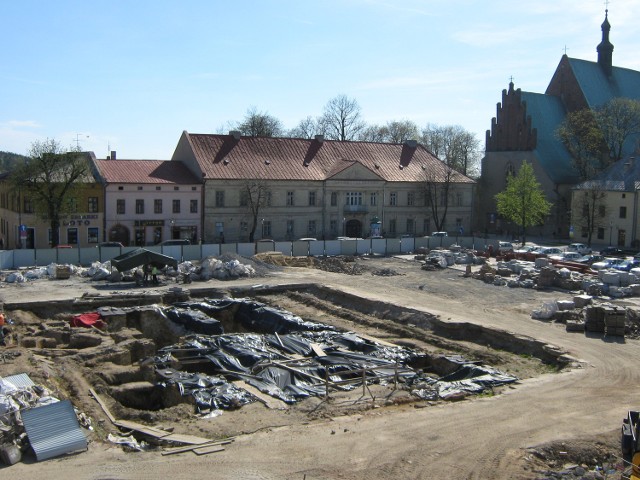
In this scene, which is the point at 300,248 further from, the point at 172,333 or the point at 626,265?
the point at 626,265

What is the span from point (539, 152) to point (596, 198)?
35.8ft

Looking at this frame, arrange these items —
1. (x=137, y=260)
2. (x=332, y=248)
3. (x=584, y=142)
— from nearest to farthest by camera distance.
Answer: (x=137, y=260)
(x=332, y=248)
(x=584, y=142)

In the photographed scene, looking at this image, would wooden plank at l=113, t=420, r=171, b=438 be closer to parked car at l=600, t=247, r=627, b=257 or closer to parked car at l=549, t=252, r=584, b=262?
parked car at l=549, t=252, r=584, b=262

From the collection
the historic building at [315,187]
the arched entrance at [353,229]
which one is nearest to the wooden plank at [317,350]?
the historic building at [315,187]

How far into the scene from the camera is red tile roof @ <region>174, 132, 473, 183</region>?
56.3m

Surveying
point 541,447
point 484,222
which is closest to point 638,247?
point 484,222

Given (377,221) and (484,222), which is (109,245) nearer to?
(377,221)

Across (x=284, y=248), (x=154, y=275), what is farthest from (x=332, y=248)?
(x=154, y=275)

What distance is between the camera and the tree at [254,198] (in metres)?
54.9

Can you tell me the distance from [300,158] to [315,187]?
3.52 meters

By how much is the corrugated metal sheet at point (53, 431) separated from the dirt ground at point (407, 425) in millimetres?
256

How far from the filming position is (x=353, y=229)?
6084 cm

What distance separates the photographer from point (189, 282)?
125ft

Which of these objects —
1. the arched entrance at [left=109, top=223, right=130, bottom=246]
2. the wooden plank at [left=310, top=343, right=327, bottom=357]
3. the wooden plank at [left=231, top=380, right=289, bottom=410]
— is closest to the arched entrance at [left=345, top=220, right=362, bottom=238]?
the arched entrance at [left=109, top=223, right=130, bottom=246]
